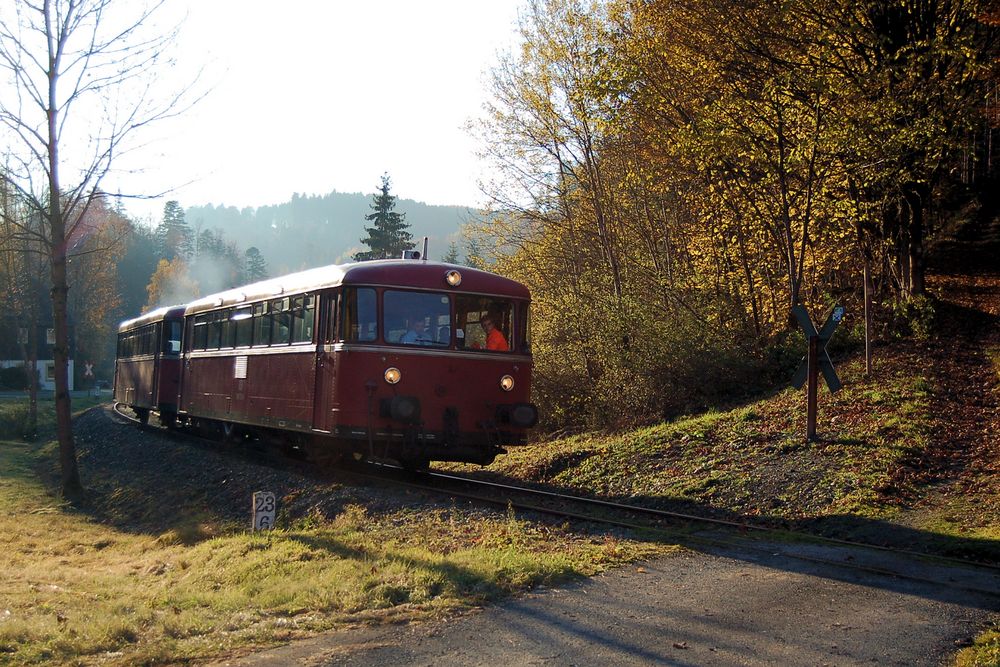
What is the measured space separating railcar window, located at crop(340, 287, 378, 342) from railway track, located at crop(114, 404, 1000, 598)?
7.13ft

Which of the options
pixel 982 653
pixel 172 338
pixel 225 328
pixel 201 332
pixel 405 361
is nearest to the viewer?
pixel 982 653

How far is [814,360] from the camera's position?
510 inches

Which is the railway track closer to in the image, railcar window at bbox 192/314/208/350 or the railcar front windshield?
the railcar front windshield

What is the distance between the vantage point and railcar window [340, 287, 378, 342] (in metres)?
12.7

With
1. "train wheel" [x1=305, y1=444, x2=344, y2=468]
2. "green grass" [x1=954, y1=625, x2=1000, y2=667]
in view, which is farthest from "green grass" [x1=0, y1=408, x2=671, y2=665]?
"green grass" [x1=954, y1=625, x2=1000, y2=667]

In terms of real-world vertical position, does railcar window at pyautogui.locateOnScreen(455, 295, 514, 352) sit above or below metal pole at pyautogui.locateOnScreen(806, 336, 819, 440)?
above

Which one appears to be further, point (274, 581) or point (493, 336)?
point (493, 336)

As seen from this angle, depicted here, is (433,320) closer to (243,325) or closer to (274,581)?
(243,325)

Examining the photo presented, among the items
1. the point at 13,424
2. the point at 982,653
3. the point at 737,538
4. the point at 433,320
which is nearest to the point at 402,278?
the point at 433,320

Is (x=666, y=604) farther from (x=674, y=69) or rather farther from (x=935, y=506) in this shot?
(x=674, y=69)

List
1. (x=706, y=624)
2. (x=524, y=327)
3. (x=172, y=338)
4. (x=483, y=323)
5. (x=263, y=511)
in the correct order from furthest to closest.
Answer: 1. (x=172, y=338)
2. (x=524, y=327)
3. (x=483, y=323)
4. (x=263, y=511)
5. (x=706, y=624)

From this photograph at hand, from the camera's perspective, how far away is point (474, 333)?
1350 cm

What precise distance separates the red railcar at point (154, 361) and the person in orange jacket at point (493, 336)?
11636mm

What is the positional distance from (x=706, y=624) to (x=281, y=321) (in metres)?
10.2
